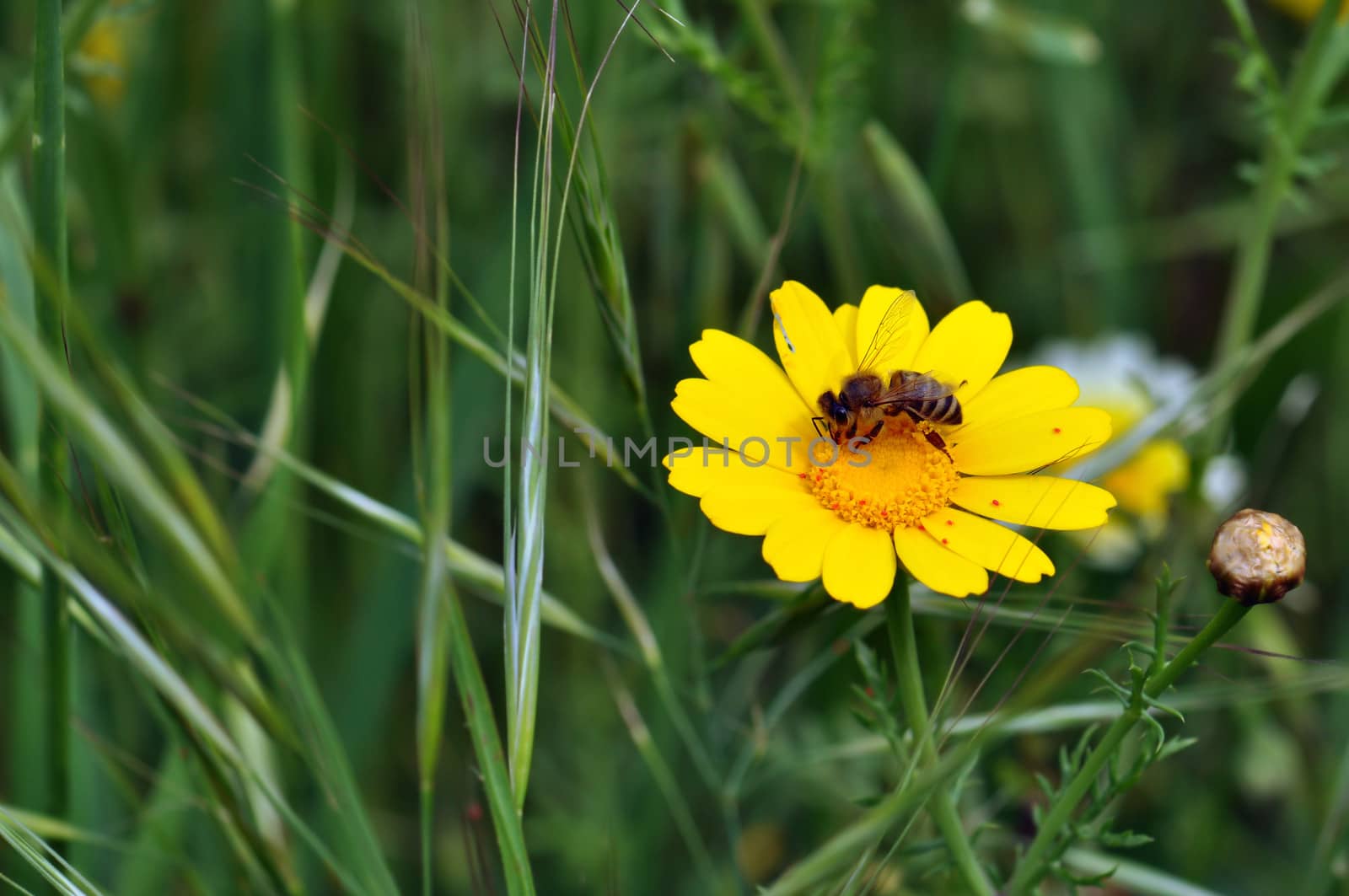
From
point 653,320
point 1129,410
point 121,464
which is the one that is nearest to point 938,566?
point 121,464

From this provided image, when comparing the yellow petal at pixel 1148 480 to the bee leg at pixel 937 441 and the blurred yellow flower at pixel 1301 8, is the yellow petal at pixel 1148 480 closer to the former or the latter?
the bee leg at pixel 937 441

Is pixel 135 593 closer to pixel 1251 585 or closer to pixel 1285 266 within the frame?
pixel 1251 585

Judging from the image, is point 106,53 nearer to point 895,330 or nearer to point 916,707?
point 895,330

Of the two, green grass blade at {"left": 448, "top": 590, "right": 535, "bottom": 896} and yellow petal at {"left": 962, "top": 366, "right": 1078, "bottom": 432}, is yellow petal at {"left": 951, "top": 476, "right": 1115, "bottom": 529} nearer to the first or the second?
yellow petal at {"left": 962, "top": 366, "right": 1078, "bottom": 432}

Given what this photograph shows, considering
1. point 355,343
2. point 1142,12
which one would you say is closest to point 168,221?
point 355,343

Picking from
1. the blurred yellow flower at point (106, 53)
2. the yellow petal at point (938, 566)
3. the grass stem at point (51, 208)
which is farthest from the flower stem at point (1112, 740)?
the blurred yellow flower at point (106, 53)
